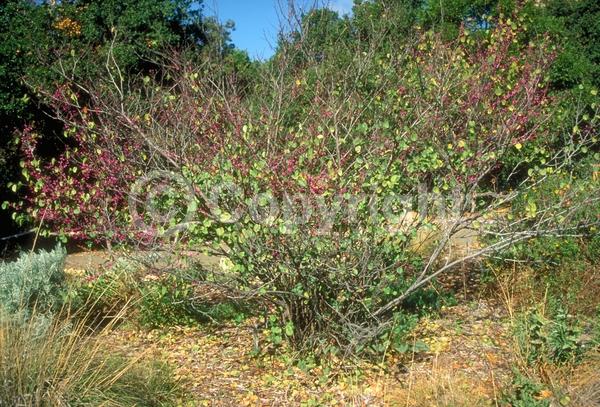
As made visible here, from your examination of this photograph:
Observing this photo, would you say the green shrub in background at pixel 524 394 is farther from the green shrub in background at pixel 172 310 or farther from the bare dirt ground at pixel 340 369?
the green shrub in background at pixel 172 310

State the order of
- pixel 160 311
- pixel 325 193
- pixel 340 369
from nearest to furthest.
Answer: pixel 325 193, pixel 340 369, pixel 160 311

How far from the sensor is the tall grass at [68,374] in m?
3.31

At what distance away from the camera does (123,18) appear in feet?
30.2

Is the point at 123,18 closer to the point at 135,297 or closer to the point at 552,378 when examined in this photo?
the point at 135,297

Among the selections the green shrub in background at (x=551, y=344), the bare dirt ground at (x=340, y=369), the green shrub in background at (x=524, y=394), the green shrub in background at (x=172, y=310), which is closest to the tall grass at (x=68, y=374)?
the bare dirt ground at (x=340, y=369)

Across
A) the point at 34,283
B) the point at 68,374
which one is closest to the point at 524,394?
the point at 68,374

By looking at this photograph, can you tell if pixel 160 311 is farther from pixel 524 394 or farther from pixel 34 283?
pixel 524 394

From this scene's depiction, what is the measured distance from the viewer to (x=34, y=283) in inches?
186

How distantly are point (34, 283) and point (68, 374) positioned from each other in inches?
59.1

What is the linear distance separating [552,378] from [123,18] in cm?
776

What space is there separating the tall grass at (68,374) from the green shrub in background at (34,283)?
822 millimetres

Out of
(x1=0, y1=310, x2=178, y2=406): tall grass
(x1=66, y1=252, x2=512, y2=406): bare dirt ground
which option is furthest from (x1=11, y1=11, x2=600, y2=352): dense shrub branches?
(x1=0, y1=310, x2=178, y2=406): tall grass

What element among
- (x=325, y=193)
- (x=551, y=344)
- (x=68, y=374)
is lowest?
(x=551, y=344)

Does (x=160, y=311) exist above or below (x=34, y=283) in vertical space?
below
